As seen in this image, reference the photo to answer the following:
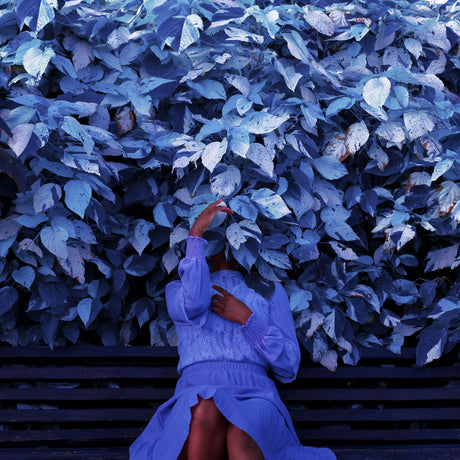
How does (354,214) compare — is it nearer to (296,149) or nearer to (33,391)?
(296,149)

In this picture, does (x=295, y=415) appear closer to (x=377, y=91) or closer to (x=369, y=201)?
(x=369, y=201)

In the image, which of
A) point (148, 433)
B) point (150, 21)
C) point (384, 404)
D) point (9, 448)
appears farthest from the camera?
point (384, 404)

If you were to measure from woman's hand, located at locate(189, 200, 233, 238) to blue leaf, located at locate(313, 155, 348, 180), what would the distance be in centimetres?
47

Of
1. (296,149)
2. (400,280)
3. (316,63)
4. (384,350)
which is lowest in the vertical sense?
(384,350)

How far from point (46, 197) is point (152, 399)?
0.89 meters

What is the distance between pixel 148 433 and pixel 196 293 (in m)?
0.50

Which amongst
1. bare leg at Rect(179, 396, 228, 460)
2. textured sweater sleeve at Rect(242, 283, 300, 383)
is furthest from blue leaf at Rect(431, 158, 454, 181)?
bare leg at Rect(179, 396, 228, 460)

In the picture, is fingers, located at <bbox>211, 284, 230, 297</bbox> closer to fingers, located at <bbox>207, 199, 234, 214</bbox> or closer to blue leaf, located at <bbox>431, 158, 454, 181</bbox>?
fingers, located at <bbox>207, 199, 234, 214</bbox>

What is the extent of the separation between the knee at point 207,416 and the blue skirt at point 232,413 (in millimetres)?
20

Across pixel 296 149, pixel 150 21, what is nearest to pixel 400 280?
pixel 296 149

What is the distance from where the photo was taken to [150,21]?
8.55ft

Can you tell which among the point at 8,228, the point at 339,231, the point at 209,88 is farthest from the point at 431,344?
the point at 8,228

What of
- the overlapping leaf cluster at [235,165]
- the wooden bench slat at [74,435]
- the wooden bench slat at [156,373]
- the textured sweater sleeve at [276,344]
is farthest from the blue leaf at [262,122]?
the wooden bench slat at [74,435]

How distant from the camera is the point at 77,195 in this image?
2.30m
